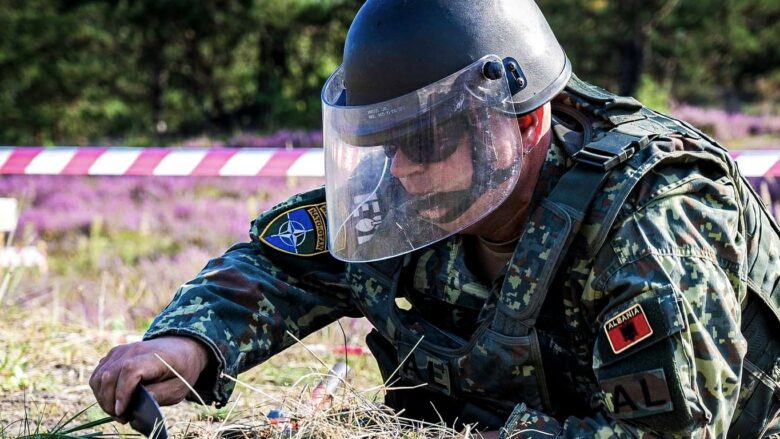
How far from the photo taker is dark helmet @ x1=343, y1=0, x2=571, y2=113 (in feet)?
6.85

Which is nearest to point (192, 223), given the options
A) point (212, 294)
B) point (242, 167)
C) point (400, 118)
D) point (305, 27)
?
point (242, 167)

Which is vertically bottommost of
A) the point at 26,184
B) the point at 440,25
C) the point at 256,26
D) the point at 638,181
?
the point at 256,26

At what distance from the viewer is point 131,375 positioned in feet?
7.22

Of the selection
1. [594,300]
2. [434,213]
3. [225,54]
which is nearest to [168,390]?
[434,213]

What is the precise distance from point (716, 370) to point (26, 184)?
29.7 ft

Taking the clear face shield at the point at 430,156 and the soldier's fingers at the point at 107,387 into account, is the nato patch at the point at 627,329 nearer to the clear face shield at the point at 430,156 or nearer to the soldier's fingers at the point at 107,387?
the clear face shield at the point at 430,156

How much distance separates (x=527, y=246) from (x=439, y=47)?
458mm

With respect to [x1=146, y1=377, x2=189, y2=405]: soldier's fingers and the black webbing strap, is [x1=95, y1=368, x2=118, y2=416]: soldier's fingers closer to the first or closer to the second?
[x1=146, y1=377, x2=189, y2=405]: soldier's fingers

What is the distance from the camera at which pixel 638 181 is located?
2.00m

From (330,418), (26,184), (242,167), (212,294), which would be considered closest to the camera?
(330,418)

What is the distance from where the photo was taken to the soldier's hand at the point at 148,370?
220 centimetres

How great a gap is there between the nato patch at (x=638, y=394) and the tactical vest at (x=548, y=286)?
25 centimetres

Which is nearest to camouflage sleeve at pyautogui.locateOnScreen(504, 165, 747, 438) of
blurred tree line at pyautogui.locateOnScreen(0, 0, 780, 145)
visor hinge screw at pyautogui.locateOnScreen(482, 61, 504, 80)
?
visor hinge screw at pyautogui.locateOnScreen(482, 61, 504, 80)

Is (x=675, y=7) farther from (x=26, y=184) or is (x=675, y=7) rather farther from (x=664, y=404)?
(x=664, y=404)
